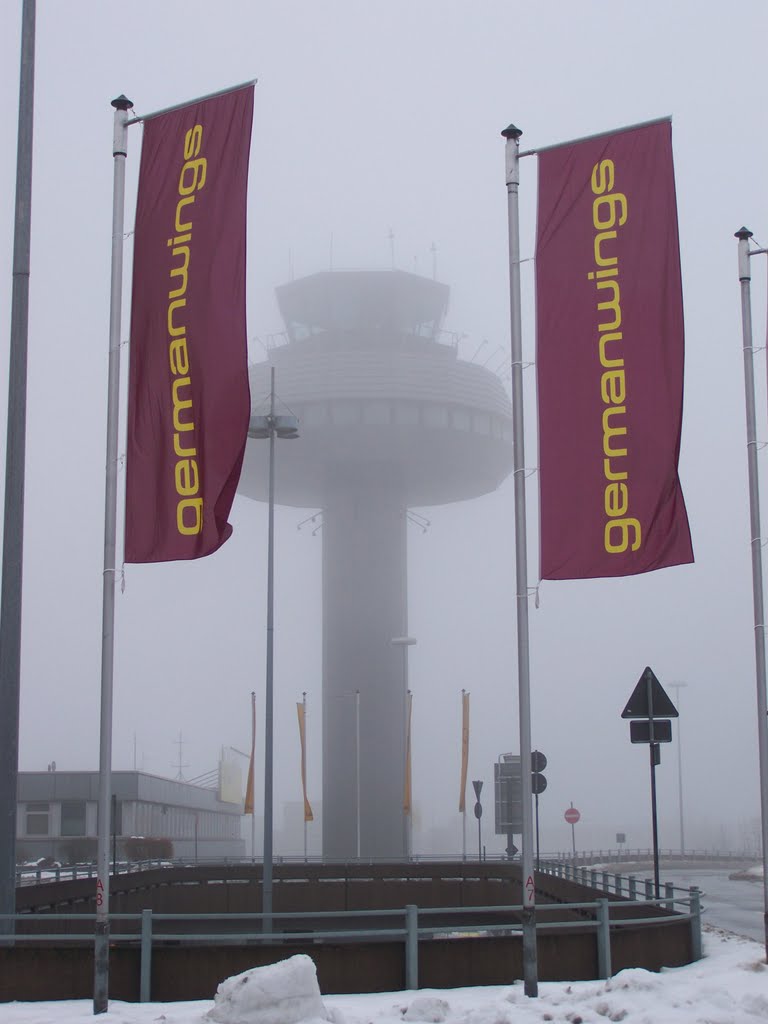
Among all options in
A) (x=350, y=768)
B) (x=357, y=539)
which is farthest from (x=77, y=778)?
(x=357, y=539)

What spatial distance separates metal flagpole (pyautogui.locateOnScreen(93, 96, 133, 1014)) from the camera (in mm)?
13422

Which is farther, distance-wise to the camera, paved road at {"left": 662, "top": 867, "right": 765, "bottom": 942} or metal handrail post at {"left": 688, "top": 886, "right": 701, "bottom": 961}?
paved road at {"left": 662, "top": 867, "right": 765, "bottom": 942}

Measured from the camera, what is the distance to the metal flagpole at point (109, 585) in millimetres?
13422

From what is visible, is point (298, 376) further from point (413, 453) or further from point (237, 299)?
point (237, 299)

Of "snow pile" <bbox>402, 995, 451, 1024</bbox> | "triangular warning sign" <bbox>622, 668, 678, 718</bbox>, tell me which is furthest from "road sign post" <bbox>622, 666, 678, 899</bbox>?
"snow pile" <bbox>402, 995, 451, 1024</bbox>

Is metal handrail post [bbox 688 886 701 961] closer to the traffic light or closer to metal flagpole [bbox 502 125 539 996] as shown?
metal flagpole [bbox 502 125 539 996]

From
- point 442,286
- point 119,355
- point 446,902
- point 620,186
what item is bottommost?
point 446,902

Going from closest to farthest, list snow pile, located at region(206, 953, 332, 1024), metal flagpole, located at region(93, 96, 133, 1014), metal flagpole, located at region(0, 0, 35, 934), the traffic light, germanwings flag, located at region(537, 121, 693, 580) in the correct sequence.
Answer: snow pile, located at region(206, 953, 332, 1024), metal flagpole, located at region(93, 96, 133, 1014), metal flagpole, located at region(0, 0, 35, 934), germanwings flag, located at region(537, 121, 693, 580), the traffic light

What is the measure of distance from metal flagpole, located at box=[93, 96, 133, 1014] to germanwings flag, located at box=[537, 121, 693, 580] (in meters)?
4.72

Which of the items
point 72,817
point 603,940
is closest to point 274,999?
point 603,940

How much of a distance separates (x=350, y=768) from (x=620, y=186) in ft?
233

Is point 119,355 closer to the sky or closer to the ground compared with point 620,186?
closer to the ground

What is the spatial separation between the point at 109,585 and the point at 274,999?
4862mm

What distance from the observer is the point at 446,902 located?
32969 mm
